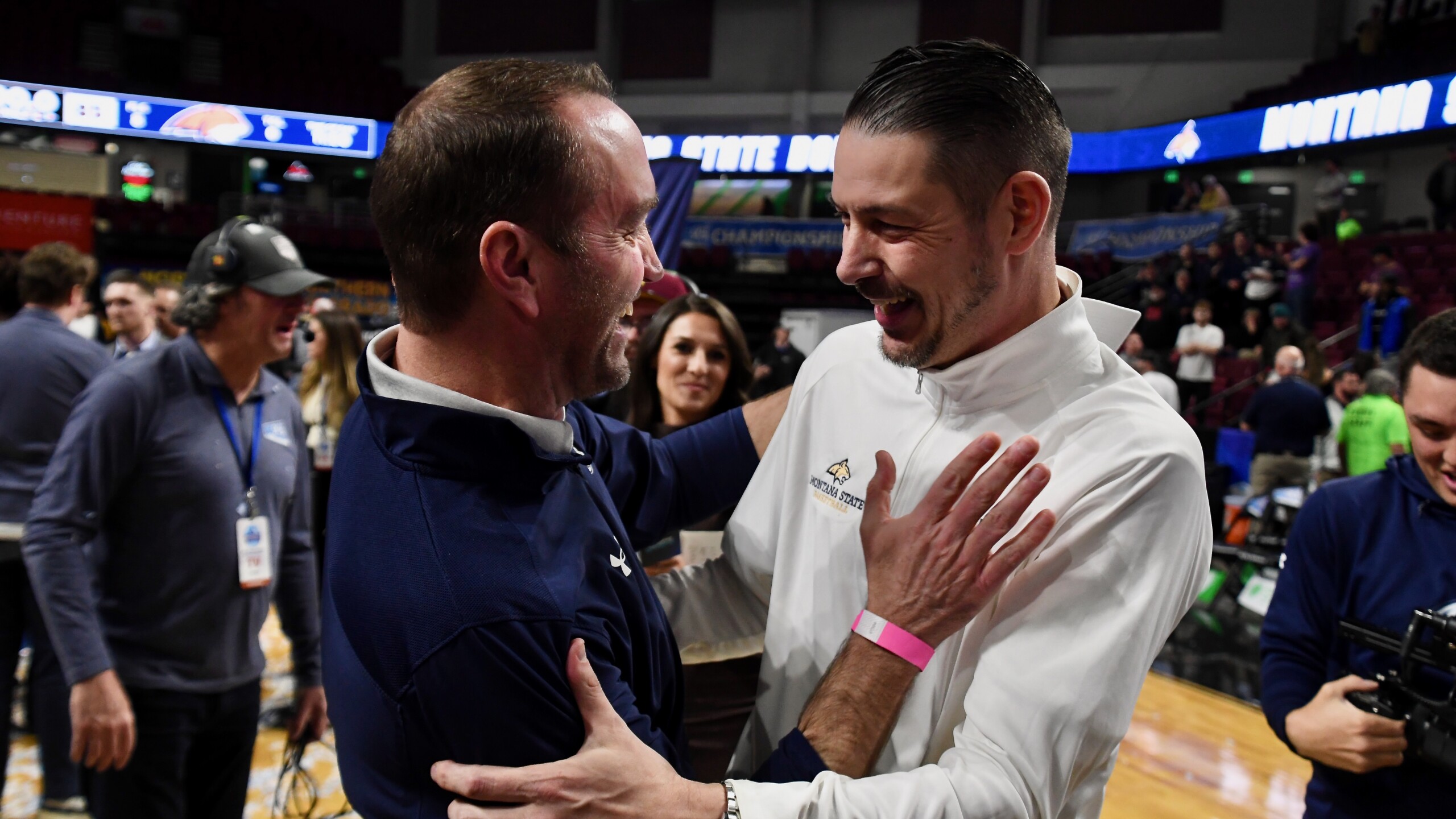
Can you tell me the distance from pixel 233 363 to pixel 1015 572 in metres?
2.02

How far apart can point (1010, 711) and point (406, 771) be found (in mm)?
643

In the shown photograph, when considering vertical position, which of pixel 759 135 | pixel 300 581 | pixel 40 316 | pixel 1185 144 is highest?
pixel 759 135

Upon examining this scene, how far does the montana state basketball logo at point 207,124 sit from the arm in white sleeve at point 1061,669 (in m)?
18.7

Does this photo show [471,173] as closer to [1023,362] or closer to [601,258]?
[601,258]

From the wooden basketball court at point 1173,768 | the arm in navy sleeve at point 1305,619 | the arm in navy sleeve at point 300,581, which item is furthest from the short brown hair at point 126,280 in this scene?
the arm in navy sleeve at point 1305,619

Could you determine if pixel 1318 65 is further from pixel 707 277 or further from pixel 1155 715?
pixel 1155 715

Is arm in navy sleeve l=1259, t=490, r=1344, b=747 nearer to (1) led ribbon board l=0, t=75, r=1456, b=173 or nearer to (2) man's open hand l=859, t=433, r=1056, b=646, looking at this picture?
(2) man's open hand l=859, t=433, r=1056, b=646

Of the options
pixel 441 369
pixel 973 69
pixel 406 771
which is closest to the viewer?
pixel 406 771

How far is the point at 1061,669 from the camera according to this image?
111cm

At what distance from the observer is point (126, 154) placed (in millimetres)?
18828

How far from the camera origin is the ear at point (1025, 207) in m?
1.26

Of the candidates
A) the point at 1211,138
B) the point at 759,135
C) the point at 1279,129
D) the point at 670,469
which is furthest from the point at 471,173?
the point at 759,135

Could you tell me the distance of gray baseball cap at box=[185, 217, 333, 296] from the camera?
97.0 inches

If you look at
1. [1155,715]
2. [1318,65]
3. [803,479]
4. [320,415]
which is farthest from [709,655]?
[1318,65]
